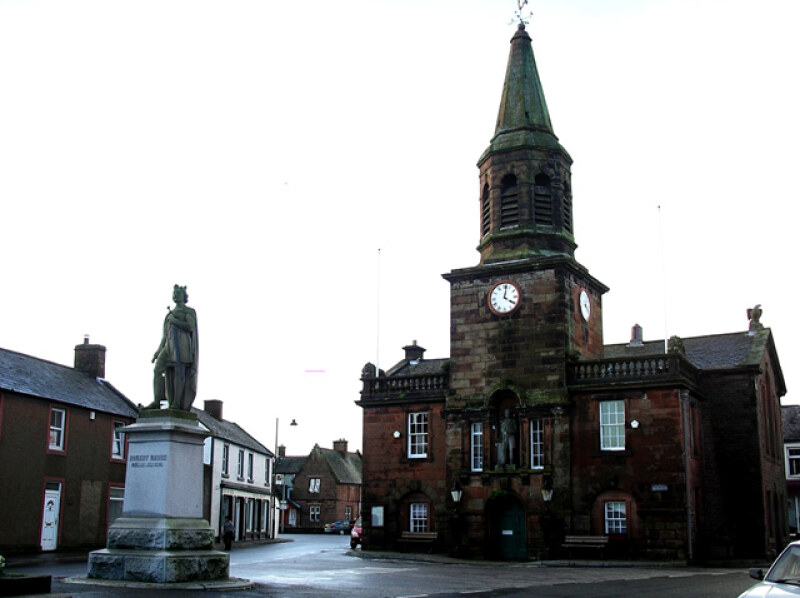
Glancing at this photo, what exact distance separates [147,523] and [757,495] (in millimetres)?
27772

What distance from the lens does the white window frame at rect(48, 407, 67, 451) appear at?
117ft

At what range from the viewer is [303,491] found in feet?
279

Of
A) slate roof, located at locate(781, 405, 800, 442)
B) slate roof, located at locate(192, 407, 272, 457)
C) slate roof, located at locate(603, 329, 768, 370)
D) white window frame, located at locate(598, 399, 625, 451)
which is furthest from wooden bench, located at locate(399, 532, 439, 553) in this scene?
slate roof, located at locate(781, 405, 800, 442)

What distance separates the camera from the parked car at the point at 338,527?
7875 centimetres

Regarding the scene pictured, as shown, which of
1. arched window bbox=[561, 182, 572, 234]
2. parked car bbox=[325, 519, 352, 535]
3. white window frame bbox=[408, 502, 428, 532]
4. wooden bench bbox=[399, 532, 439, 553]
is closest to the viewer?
wooden bench bbox=[399, 532, 439, 553]

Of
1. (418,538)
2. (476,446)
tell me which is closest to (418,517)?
(418,538)

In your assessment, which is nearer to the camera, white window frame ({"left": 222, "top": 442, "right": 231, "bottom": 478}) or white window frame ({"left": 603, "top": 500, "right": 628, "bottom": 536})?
white window frame ({"left": 603, "top": 500, "right": 628, "bottom": 536})

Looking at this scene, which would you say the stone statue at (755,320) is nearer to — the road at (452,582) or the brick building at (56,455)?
the road at (452,582)

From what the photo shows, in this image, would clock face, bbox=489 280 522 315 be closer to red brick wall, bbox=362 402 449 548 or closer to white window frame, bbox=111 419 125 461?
red brick wall, bbox=362 402 449 548

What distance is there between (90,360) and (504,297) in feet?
66.8

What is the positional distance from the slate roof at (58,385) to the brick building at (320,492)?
143ft

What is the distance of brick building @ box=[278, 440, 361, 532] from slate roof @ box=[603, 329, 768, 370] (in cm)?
4594

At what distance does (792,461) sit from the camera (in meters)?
55.7

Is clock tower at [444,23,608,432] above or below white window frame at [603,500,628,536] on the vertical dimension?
above
